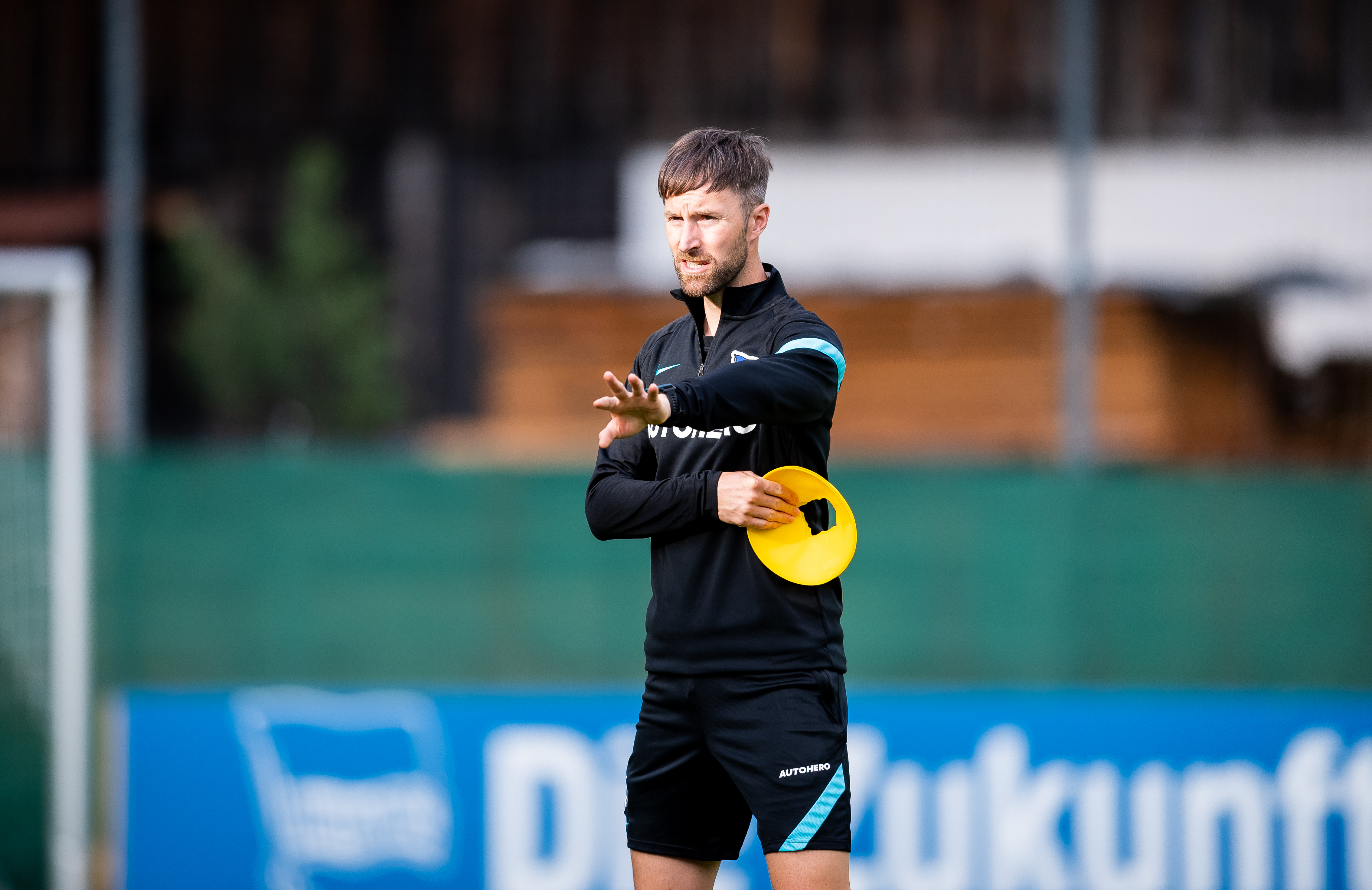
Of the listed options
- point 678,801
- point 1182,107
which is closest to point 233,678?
point 678,801

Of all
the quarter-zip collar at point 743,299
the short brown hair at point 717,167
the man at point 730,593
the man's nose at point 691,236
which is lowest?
the man at point 730,593

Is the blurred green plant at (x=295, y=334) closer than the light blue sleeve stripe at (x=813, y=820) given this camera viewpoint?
No

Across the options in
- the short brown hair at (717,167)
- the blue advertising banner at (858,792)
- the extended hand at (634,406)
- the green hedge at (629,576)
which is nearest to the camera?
the extended hand at (634,406)

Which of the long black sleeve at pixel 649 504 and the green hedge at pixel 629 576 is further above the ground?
the long black sleeve at pixel 649 504

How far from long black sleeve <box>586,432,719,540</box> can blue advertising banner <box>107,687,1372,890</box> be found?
10.2 ft

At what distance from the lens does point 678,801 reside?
9.37 feet

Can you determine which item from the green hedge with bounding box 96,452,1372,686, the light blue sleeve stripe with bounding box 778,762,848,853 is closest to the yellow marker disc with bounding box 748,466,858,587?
the light blue sleeve stripe with bounding box 778,762,848,853

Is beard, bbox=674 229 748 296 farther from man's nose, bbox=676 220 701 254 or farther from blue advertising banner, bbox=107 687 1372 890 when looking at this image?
blue advertising banner, bbox=107 687 1372 890

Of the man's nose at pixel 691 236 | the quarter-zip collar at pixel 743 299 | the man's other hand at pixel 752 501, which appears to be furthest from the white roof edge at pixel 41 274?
the man's other hand at pixel 752 501

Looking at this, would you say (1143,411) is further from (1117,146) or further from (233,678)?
(233,678)

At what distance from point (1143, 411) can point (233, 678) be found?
16.0 ft

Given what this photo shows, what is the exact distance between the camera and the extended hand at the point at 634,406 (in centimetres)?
238

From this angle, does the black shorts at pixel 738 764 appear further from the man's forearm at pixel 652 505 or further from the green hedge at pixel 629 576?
the green hedge at pixel 629 576

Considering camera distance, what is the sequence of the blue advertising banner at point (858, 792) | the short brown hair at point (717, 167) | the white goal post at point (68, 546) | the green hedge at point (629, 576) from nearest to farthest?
the short brown hair at point (717, 167), the blue advertising banner at point (858, 792), the white goal post at point (68, 546), the green hedge at point (629, 576)
